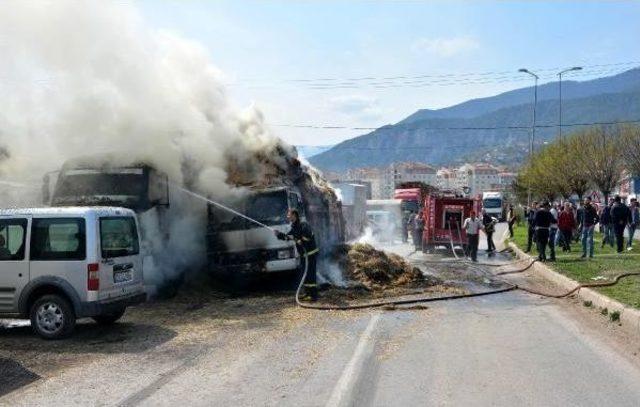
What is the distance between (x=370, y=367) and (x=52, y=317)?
4.80 meters

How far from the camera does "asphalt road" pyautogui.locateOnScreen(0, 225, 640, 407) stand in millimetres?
5848

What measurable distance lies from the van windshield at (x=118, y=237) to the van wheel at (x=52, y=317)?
35.0 inches

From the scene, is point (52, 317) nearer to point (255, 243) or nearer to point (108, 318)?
point (108, 318)

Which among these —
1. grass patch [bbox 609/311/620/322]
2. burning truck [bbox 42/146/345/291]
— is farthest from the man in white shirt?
grass patch [bbox 609/311/620/322]

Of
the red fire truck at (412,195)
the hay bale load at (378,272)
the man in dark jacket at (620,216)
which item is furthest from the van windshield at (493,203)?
the hay bale load at (378,272)

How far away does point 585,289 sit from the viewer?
12.0m

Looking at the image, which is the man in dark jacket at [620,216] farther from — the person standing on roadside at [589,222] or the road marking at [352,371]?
the road marking at [352,371]

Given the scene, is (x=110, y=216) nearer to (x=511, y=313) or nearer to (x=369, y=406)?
(x=369, y=406)

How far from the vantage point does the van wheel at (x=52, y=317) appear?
29.4 ft

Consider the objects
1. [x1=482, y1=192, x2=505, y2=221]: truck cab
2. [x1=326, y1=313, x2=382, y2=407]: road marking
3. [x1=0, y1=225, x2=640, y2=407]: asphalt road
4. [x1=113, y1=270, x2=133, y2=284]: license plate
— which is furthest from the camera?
[x1=482, y1=192, x2=505, y2=221]: truck cab

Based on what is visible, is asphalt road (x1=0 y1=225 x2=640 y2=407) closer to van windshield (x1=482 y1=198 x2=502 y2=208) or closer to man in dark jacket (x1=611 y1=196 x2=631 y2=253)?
man in dark jacket (x1=611 y1=196 x2=631 y2=253)

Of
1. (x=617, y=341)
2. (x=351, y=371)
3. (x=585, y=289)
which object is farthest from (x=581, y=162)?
(x=351, y=371)

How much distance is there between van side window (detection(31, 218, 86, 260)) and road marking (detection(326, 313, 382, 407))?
4078 mm

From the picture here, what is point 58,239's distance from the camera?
912 centimetres
